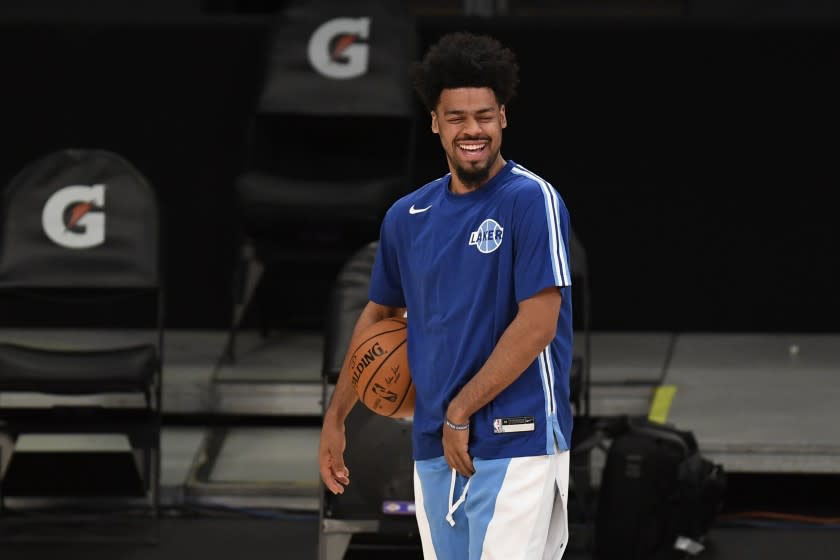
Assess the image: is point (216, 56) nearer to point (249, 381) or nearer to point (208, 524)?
point (249, 381)

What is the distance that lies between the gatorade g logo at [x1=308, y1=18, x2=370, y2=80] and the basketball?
351cm

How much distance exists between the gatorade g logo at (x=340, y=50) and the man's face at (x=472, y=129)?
3729 millimetres

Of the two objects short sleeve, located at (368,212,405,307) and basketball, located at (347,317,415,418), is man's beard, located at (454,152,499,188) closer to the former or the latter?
short sleeve, located at (368,212,405,307)

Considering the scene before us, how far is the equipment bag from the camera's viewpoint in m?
5.31

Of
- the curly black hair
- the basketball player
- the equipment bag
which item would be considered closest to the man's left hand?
the basketball player

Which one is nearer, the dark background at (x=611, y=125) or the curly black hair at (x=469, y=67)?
the curly black hair at (x=469, y=67)

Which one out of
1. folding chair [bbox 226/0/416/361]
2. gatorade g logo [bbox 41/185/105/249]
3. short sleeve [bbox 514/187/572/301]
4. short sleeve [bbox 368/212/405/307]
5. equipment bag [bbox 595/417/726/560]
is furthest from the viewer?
folding chair [bbox 226/0/416/361]

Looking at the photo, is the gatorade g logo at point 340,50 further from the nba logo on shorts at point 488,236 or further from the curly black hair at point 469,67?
the nba logo on shorts at point 488,236

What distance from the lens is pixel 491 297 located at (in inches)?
125

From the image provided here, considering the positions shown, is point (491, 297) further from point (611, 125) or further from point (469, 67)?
point (611, 125)

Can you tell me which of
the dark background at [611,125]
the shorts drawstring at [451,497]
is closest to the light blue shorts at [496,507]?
the shorts drawstring at [451,497]

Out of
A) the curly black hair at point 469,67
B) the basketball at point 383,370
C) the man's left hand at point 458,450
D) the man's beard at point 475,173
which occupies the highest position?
the curly black hair at point 469,67

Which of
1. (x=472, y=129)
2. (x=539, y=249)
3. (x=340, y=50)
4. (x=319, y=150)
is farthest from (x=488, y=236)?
(x=319, y=150)

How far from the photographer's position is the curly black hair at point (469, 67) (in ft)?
10.4
